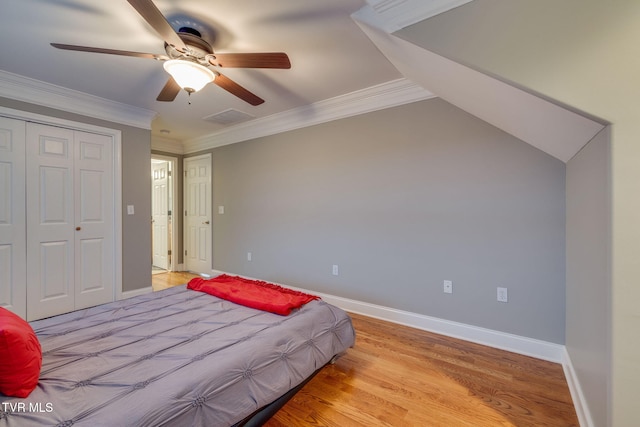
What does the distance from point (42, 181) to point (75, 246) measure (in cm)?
76

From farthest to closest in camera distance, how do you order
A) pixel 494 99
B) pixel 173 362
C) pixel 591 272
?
1. pixel 494 99
2. pixel 591 272
3. pixel 173 362

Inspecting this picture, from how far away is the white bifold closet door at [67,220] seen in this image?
2824mm

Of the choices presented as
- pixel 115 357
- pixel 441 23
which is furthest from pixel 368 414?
pixel 441 23

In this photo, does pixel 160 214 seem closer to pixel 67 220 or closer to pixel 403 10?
pixel 67 220

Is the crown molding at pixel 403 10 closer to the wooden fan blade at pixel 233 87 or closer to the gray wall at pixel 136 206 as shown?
the wooden fan blade at pixel 233 87

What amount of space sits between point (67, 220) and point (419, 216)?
12.6 feet

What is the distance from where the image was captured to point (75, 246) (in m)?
3.09

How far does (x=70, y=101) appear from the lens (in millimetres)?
2998

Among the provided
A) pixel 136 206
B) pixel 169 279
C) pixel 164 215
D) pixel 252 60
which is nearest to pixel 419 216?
pixel 252 60

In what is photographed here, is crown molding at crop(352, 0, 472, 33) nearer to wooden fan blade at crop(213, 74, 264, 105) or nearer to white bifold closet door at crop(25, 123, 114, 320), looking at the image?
wooden fan blade at crop(213, 74, 264, 105)

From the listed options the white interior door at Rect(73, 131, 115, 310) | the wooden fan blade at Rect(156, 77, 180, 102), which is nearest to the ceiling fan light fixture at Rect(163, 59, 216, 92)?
the wooden fan blade at Rect(156, 77, 180, 102)

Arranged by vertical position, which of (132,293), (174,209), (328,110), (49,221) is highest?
(328,110)

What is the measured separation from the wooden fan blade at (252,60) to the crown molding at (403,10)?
1.94 ft

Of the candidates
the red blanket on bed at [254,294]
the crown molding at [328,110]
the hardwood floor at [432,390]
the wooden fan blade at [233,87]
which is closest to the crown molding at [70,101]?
the crown molding at [328,110]
